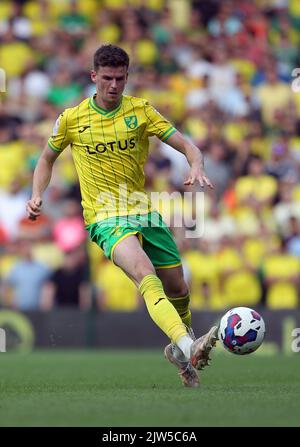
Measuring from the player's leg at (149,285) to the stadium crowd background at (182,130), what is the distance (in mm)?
6973

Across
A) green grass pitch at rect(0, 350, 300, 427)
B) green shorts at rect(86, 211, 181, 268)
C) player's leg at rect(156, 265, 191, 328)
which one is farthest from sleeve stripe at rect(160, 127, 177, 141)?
green grass pitch at rect(0, 350, 300, 427)

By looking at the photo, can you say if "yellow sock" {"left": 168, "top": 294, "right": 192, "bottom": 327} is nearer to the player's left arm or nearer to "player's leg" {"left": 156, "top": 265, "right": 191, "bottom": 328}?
"player's leg" {"left": 156, "top": 265, "right": 191, "bottom": 328}

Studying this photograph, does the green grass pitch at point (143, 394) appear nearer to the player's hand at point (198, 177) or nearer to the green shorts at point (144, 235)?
the green shorts at point (144, 235)

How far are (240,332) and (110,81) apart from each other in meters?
2.10

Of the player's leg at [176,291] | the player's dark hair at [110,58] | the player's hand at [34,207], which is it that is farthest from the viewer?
the player's leg at [176,291]

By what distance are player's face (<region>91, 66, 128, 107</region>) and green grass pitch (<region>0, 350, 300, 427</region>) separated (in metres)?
2.18

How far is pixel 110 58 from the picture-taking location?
8.35 m

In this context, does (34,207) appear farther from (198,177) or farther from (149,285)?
(198,177)

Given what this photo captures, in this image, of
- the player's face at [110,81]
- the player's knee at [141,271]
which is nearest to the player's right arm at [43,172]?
the player's face at [110,81]

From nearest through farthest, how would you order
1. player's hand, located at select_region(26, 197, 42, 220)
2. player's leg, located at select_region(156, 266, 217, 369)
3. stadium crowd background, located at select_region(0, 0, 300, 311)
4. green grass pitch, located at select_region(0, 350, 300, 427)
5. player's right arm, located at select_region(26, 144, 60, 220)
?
green grass pitch, located at select_region(0, 350, 300, 427) → player's hand, located at select_region(26, 197, 42, 220) → player's leg, located at select_region(156, 266, 217, 369) → player's right arm, located at select_region(26, 144, 60, 220) → stadium crowd background, located at select_region(0, 0, 300, 311)

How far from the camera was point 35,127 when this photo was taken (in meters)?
17.6

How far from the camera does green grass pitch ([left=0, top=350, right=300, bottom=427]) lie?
20.9 ft

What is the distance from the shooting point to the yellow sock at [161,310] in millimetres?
7906
